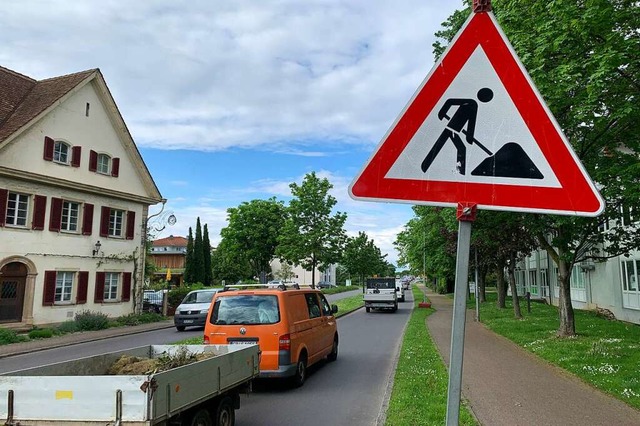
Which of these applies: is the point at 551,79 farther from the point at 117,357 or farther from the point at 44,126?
the point at 44,126

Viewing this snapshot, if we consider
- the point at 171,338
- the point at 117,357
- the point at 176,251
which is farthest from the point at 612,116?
the point at 176,251

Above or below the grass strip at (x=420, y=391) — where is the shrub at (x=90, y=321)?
below

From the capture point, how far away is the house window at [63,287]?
24.0m

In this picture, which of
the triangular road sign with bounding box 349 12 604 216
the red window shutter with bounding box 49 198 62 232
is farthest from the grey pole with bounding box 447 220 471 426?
the red window shutter with bounding box 49 198 62 232

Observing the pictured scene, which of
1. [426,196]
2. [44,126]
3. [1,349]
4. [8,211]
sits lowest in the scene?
[1,349]

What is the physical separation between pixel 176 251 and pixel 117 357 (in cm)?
7594

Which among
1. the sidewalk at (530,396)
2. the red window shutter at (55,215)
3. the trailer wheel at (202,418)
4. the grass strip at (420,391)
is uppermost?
the red window shutter at (55,215)

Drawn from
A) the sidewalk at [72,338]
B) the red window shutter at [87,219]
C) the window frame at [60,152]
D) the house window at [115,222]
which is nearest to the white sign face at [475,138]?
the sidewalk at [72,338]

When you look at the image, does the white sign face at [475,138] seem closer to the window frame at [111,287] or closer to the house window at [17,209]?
the house window at [17,209]

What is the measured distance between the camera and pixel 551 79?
410 inches

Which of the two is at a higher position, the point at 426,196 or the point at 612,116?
the point at 612,116

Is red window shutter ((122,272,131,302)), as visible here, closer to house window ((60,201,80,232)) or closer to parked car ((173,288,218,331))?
house window ((60,201,80,232))

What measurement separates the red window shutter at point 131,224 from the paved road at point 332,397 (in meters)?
18.8

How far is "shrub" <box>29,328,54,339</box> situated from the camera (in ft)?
65.9
